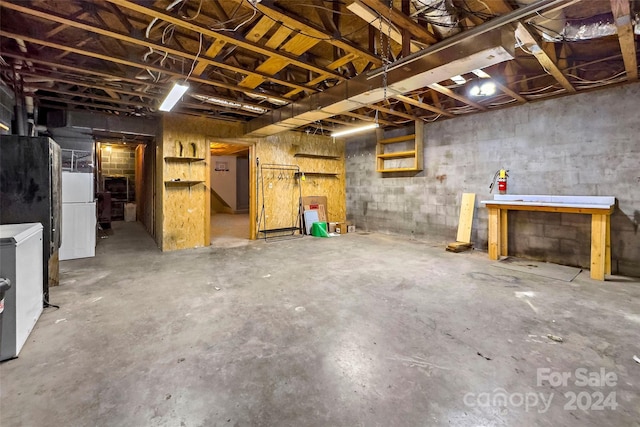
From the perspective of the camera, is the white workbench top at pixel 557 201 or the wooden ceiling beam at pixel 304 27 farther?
the white workbench top at pixel 557 201

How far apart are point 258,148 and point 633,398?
20.5 ft

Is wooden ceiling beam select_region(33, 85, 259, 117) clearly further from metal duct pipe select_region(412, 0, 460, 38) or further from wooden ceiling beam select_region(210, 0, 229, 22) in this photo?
metal duct pipe select_region(412, 0, 460, 38)

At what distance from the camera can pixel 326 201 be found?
7551 millimetres

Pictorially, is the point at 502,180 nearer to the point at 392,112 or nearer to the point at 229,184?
the point at 392,112

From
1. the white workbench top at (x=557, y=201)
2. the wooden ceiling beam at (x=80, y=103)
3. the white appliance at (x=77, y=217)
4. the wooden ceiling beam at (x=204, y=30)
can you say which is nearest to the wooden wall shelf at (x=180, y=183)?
the white appliance at (x=77, y=217)

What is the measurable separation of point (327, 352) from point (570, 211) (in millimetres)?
3921

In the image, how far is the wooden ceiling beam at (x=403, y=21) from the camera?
85.2 inches

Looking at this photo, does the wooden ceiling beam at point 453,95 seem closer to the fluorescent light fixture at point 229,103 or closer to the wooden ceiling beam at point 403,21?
the wooden ceiling beam at point 403,21

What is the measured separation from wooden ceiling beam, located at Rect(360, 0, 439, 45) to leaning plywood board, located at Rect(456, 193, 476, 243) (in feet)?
11.3

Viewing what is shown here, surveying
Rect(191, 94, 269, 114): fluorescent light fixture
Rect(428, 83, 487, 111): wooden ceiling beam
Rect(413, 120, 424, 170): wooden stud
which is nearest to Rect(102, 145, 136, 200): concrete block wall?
Rect(191, 94, 269, 114): fluorescent light fixture

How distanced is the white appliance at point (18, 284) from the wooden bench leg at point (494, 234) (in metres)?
5.59

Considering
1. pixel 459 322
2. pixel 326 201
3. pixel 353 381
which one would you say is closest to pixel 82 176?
pixel 326 201

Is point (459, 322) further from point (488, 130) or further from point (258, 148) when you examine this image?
point (258, 148)

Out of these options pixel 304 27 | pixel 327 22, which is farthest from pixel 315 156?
pixel 304 27
